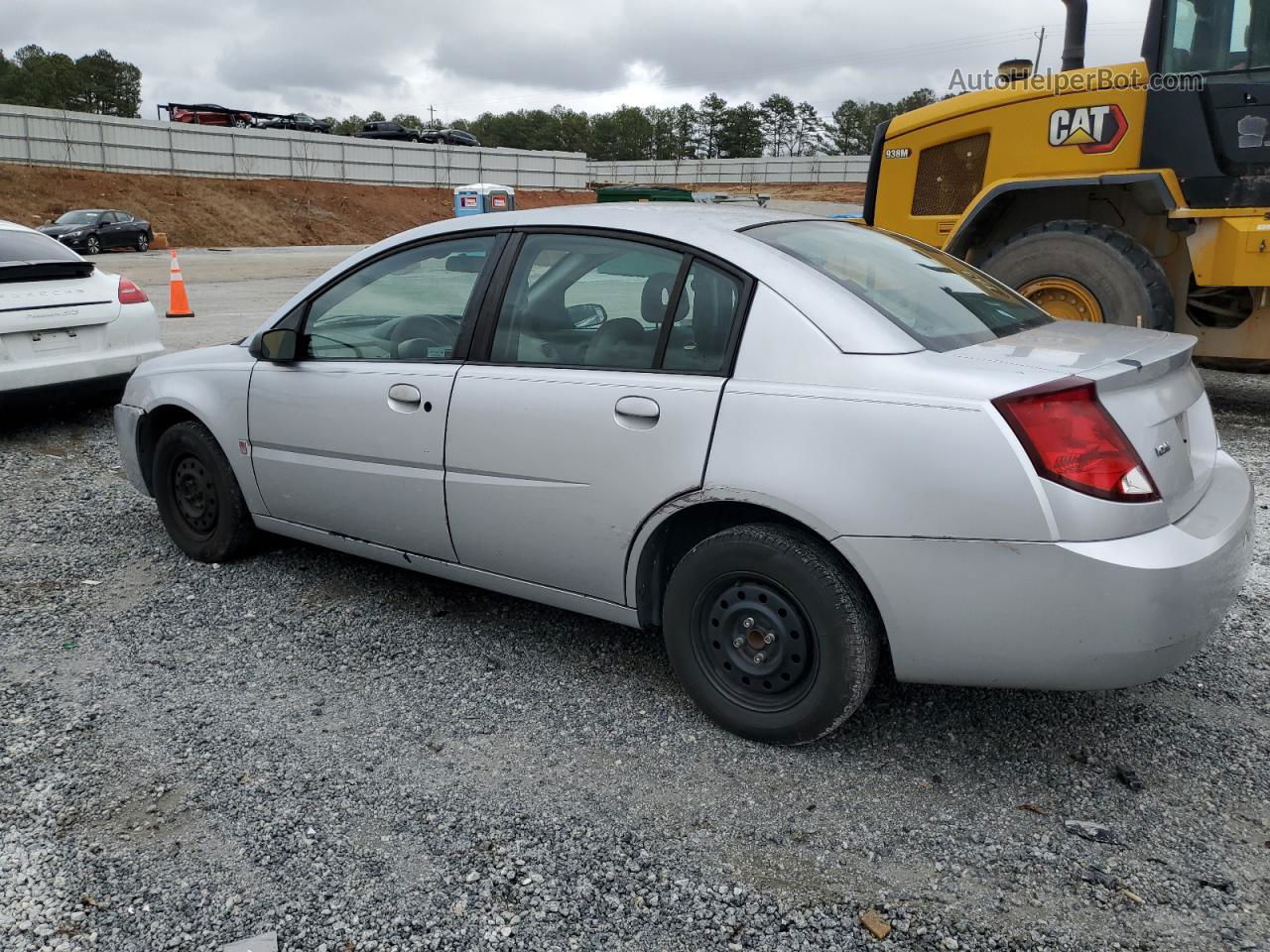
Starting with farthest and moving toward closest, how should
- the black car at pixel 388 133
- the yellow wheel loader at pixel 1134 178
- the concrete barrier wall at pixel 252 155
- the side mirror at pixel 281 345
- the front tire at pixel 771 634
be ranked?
the black car at pixel 388 133 < the concrete barrier wall at pixel 252 155 < the yellow wheel loader at pixel 1134 178 < the side mirror at pixel 281 345 < the front tire at pixel 771 634

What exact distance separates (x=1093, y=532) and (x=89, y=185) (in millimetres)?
47049

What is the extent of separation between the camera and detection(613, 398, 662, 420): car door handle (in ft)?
10.2

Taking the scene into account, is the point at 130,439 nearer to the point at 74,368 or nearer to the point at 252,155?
the point at 74,368

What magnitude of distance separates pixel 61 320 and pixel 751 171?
63232mm

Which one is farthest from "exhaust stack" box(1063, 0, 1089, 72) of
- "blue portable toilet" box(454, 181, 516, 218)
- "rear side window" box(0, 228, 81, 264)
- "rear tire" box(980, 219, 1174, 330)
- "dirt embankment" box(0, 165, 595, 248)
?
"dirt embankment" box(0, 165, 595, 248)

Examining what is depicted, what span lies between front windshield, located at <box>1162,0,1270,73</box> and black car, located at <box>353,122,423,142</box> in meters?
54.3

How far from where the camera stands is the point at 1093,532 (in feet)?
8.39

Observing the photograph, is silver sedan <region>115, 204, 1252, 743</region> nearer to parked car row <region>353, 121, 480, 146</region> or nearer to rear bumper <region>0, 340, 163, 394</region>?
rear bumper <region>0, 340, 163, 394</region>

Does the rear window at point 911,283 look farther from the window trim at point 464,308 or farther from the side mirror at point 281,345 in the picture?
the side mirror at point 281,345

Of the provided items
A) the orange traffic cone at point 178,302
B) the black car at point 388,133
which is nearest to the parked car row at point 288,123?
the black car at point 388,133

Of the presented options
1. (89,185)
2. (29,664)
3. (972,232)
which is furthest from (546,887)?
(89,185)

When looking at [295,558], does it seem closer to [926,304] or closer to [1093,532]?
[926,304]

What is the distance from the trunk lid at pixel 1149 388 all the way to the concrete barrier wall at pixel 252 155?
48.3 m

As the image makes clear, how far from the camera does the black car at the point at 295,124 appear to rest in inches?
2099
